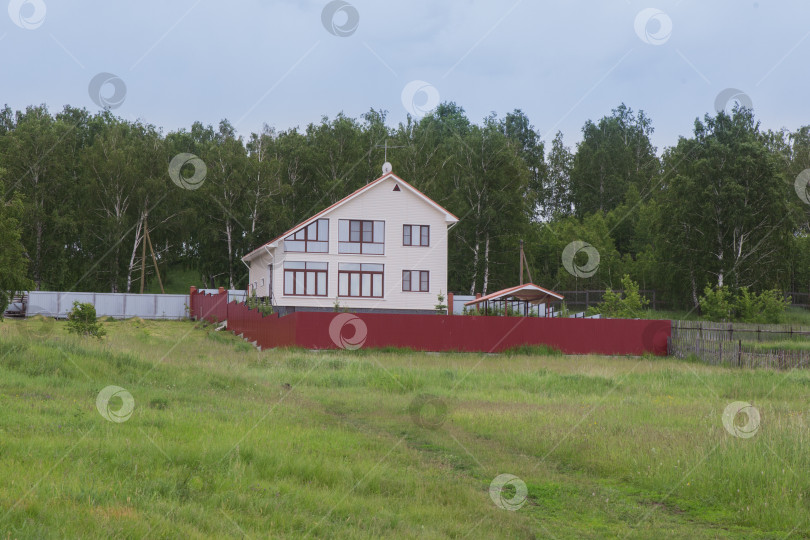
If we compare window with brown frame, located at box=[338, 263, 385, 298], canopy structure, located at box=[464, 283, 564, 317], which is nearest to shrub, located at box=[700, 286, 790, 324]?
canopy structure, located at box=[464, 283, 564, 317]

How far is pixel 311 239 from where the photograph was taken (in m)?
46.7

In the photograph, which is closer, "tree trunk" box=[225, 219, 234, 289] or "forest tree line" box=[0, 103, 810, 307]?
"forest tree line" box=[0, 103, 810, 307]

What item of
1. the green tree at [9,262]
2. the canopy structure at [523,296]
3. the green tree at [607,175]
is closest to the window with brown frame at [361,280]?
the canopy structure at [523,296]

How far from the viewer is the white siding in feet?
153

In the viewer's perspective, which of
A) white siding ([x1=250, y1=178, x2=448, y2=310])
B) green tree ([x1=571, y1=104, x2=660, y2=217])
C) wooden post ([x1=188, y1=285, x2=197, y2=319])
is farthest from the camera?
green tree ([x1=571, y1=104, x2=660, y2=217])

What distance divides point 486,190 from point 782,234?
20.3m

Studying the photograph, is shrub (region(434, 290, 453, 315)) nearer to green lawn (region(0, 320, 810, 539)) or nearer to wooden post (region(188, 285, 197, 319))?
wooden post (region(188, 285, 197, 319))

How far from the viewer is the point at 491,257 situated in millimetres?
58812

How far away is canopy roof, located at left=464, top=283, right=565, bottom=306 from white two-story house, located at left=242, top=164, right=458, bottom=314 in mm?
6121

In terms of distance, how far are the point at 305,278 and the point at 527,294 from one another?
13.0m

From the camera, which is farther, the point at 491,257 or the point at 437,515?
the point at 491,257

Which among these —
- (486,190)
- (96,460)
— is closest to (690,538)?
(96,460)

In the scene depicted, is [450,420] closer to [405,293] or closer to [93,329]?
[93,329]

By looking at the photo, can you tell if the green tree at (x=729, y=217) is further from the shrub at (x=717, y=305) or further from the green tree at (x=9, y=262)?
the green tree at (x=9, y=262)
